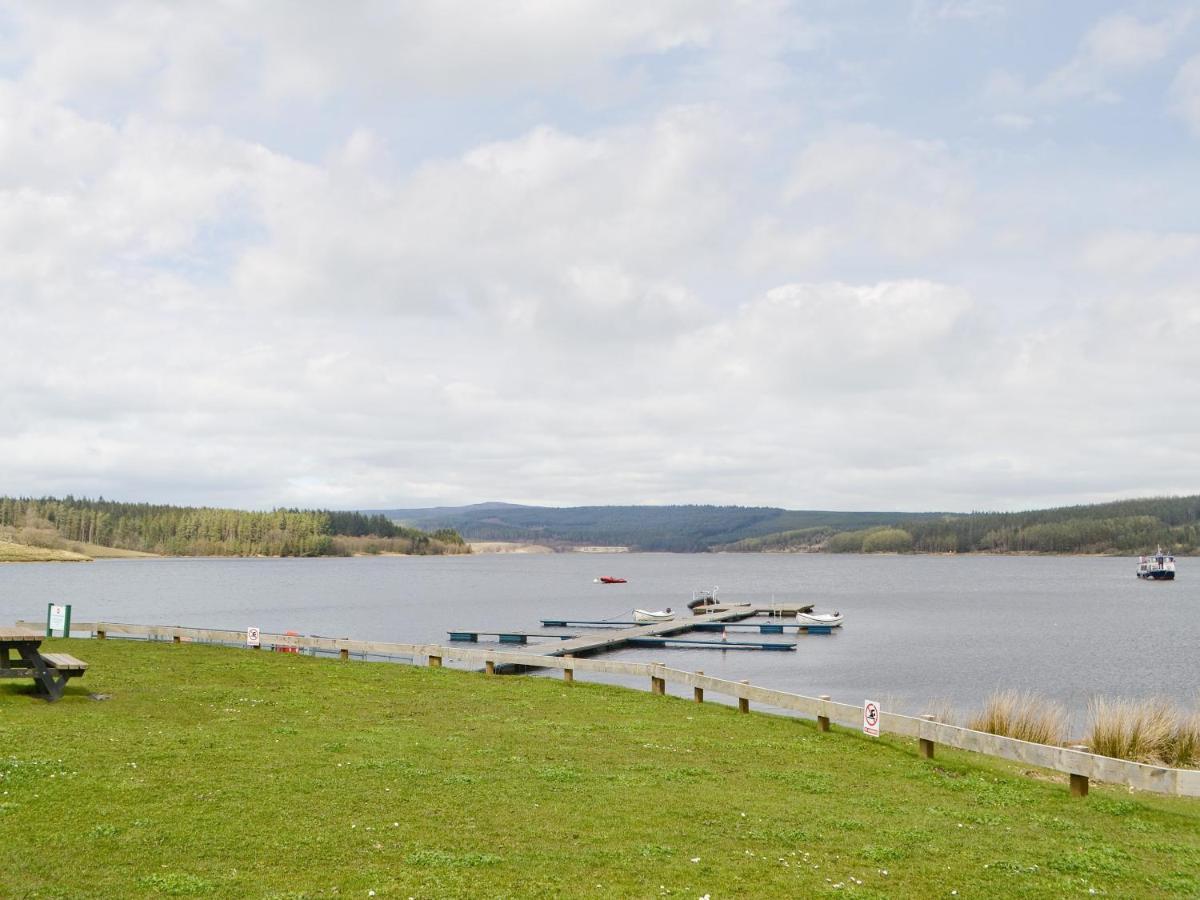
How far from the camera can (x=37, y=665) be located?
58.0 feet

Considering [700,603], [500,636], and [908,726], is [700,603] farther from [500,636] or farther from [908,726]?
[908,726]

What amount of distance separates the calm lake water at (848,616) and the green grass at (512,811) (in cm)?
1793

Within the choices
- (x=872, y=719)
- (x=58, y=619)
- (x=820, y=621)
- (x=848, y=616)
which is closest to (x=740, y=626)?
(x=820, y=621)

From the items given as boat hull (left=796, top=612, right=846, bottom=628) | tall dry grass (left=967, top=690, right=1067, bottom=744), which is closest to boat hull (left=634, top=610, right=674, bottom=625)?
boat hull (left=796, top=612, right=846, bottom=628)

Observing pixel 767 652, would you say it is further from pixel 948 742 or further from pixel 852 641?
pixel 948 742

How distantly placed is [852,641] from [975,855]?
55.2m

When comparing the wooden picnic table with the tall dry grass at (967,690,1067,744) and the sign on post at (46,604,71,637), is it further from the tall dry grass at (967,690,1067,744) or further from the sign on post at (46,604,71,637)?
the tall dry grass at (967,690,1067,744)

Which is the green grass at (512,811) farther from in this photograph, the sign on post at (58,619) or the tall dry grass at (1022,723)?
the sign on post at (58,619)

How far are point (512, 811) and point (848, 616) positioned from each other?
78982mm

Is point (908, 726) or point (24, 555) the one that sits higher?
point (908, 726)

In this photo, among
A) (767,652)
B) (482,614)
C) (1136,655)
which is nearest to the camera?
(1136,655)

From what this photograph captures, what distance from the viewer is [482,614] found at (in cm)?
9156


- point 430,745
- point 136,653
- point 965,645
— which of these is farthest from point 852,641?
point 430,745

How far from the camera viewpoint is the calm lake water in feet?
149
